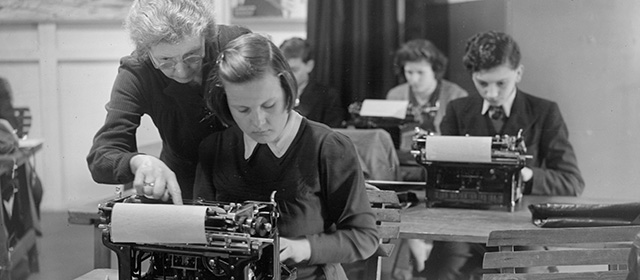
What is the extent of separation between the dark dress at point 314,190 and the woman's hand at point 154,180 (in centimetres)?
10

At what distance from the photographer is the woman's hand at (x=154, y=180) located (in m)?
1.89

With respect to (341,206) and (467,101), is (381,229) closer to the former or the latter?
(341,206)

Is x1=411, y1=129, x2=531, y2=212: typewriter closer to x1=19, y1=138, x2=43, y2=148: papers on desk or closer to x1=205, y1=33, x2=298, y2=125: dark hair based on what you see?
x1=205, y1=33, x2=298, y2=125: dark hair

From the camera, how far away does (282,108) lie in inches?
75.2

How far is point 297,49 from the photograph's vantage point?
2236 mm

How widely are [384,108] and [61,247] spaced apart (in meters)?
1.18

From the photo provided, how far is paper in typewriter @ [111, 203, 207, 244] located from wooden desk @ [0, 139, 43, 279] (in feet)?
3.02

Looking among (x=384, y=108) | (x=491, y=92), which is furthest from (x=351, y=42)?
(x=491, y=92)

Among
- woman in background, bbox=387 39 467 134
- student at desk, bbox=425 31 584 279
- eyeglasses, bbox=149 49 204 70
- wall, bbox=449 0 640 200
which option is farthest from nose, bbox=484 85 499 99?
eyeglasses, bbox=149 49 204 70

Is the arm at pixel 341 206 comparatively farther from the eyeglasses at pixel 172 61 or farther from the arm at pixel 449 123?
the arm at pixel 449 123

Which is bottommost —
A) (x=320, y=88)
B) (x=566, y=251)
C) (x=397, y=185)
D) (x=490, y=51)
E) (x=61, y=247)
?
(x=61, y=247)

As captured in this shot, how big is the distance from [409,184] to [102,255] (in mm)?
1002

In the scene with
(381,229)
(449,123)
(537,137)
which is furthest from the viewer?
(449,123)

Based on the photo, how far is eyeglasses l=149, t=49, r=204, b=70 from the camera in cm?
194
